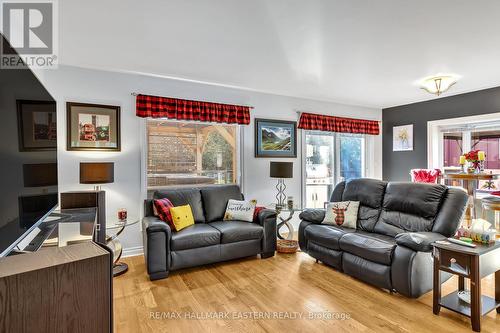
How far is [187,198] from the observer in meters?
3.65

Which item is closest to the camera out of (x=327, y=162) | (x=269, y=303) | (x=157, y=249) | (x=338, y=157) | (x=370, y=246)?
(x=269, y=303)

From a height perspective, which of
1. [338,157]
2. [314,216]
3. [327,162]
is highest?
[338,157]

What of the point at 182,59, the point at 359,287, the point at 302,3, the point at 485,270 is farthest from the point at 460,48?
the point at 182,59

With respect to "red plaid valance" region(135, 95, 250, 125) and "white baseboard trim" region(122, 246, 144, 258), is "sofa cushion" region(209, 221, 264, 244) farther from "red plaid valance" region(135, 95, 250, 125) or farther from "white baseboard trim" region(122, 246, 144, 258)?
"red plaid valance" region(135, 95, 250, 125)

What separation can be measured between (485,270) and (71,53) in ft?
14.4

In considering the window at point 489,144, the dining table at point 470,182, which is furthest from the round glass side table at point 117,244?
the window at point 489,144

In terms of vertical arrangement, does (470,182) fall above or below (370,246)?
above

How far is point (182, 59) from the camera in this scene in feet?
10.2

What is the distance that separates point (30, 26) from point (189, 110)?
1957 mm

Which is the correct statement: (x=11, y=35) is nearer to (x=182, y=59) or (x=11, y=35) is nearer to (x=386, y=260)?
(x=182, y=59)

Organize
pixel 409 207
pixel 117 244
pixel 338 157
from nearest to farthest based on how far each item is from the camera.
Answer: pixel 409 207, pixel 117 244, pixel 338 157

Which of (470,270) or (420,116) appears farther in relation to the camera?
(420,116)

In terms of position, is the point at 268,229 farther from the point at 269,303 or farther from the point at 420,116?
the point at 420,116

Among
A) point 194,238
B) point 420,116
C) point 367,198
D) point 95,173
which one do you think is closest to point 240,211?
point 194,238
